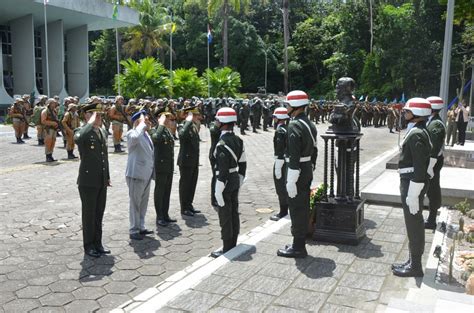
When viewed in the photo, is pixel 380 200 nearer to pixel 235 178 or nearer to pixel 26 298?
pixel 235 178

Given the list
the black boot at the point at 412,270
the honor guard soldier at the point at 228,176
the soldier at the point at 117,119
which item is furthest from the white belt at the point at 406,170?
the soldier at the point at 117,119

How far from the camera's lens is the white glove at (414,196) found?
4.90 meters

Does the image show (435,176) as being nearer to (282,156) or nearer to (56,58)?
(282,156)

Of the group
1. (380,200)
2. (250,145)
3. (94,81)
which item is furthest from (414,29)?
(380,200)

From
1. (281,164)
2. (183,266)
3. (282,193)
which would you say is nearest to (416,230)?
(183,266)

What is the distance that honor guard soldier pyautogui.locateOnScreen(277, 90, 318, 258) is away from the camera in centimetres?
547

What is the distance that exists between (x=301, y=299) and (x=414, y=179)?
171 centimetres

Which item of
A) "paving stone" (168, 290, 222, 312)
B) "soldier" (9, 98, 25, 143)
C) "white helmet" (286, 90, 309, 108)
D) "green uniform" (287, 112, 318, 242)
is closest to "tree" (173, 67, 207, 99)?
"soldier" (9, 98, 25, 143)

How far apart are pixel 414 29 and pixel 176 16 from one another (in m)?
26.1

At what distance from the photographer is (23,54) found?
1296 inches

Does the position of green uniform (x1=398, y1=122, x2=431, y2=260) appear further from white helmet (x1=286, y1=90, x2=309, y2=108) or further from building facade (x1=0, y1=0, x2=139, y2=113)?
building facade (x1=0, y1=0, x2=139, y2=113)

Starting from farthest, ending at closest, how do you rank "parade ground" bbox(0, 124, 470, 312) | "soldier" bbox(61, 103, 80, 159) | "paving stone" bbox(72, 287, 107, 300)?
"soldier" bbox(61, 103, 80, 159)
"paving stone" bbox(72, 287, 107, 300)
"parade ground" bbox(0, 124, 470, 312)

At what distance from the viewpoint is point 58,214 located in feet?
26.2

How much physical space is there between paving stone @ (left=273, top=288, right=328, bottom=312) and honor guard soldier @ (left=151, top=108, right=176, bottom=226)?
3.24m
